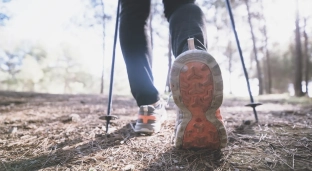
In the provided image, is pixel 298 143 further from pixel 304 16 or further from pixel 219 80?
pixel 304 16

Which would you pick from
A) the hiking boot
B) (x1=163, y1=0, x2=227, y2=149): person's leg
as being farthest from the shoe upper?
(x1=163, y1=0, x2=227, y2=149): person's leg

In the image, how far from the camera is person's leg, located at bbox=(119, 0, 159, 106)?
1229mm

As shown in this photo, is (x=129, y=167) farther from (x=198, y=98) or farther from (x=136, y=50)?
(x=136, y=50)

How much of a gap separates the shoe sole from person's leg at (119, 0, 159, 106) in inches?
15.0

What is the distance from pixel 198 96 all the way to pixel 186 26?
0.39m

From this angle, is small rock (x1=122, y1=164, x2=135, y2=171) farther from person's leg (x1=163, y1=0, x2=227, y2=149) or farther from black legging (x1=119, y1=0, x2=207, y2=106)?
black legging (x1=119, y1=0, x2=207, y2=106)

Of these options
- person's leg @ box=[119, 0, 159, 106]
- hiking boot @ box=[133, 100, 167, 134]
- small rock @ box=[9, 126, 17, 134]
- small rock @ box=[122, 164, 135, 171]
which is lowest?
small rock @ box=[122, 164, 135, 171]

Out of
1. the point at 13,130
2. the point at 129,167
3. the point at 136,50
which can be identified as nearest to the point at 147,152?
the point at 129,167

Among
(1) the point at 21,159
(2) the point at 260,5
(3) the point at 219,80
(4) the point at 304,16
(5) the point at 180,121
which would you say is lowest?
(1) the point at 21,159

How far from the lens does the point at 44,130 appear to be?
4.83 feet

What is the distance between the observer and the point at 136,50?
4.07ft

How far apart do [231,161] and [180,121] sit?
0.26m

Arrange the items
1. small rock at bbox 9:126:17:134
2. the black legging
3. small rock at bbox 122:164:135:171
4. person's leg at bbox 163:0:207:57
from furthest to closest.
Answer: small rock at bbox 9:126:17:134
the black legging
person's leg at bbox 163:0:207:57
small rock at bbox 122:164:135:171

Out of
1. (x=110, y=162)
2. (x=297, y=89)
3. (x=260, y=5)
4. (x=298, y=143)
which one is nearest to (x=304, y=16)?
(x=260, y=5)
